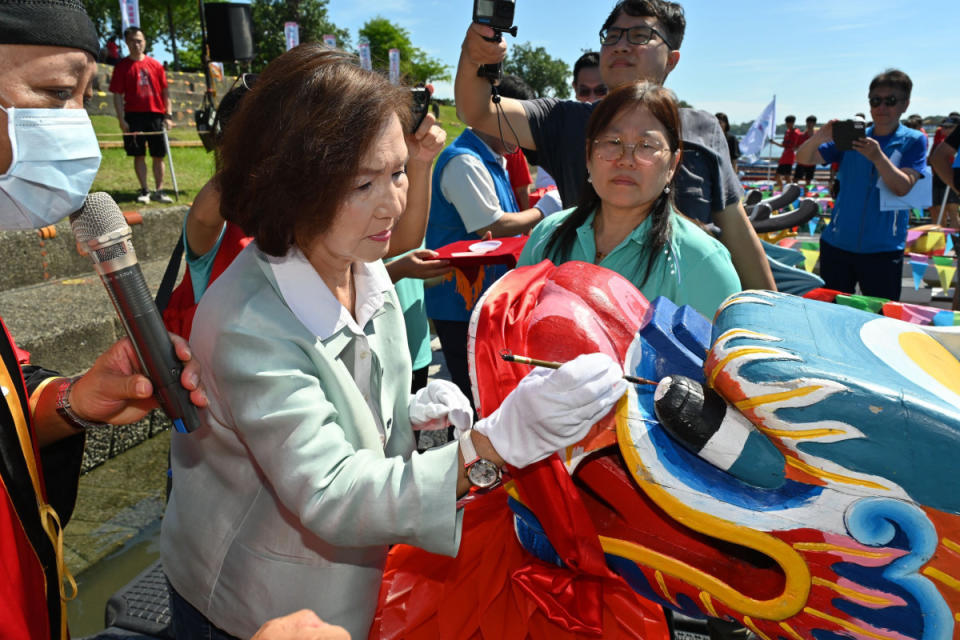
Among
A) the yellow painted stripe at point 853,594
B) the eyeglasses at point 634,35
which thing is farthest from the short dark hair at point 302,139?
the eyeglasses at point 634,35

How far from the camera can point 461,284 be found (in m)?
2.71

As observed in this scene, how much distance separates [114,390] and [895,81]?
4.66 meters

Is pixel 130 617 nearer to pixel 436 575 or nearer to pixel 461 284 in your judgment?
pixel 436 575

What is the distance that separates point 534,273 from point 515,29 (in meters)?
1.17

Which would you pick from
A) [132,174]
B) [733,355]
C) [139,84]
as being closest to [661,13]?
[733,355]

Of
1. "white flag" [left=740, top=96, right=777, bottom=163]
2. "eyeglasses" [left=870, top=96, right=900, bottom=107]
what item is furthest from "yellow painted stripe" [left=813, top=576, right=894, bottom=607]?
"white flag" [left=740, top=96, right=777, bottom=163]

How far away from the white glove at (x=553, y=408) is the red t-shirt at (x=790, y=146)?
49.1ft

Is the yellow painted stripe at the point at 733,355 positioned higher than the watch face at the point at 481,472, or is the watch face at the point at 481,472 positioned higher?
the yellow painted stripe at the point at 733,355

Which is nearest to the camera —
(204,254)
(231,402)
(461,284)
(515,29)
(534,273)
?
(231,402)

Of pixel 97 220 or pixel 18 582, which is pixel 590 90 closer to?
pixel 97 220

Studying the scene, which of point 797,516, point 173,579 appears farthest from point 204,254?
point 797,516

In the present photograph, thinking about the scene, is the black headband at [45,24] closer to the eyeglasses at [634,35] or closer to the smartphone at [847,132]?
the eyeglasses at [634,35]

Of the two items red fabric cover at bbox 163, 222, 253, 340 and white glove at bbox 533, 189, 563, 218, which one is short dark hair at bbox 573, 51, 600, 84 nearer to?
white glove at bbox 533, 189, 563, 218

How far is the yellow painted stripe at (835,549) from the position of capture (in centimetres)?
93
